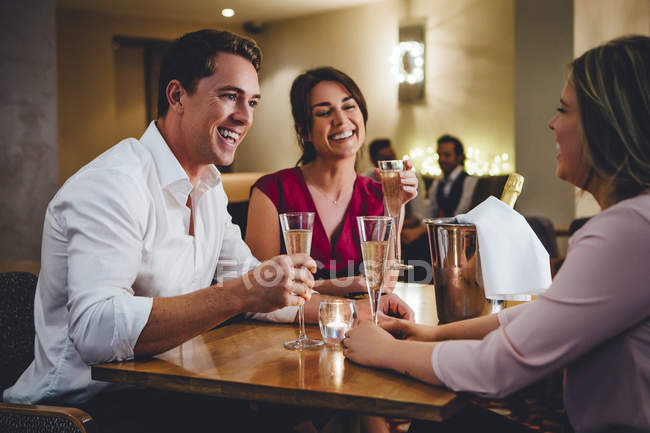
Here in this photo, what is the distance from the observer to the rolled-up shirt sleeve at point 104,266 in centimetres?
117

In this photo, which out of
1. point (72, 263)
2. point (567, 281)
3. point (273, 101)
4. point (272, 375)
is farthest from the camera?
point (273, 101)

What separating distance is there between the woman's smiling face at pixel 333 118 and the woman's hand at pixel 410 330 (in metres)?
1.19

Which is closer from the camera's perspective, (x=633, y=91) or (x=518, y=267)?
(x=633, y=91)

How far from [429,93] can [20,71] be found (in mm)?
5116

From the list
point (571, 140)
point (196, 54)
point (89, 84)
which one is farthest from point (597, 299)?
point (89, 84)

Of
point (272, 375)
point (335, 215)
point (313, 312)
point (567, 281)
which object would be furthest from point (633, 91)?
point (335, 215)

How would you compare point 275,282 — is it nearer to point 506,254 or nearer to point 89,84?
point 506,254

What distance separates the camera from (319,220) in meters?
2.40

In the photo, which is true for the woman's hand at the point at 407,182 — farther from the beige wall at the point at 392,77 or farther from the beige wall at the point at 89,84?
the beige wall at the point at 89,84

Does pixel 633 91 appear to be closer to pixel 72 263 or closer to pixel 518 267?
pixel 518 267

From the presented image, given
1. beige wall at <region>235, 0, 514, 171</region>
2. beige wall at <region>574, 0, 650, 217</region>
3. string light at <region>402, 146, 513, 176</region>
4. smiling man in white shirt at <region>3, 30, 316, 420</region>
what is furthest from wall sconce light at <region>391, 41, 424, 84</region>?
smiling man in white shirt at <region>3, 30, 316, 420</region>

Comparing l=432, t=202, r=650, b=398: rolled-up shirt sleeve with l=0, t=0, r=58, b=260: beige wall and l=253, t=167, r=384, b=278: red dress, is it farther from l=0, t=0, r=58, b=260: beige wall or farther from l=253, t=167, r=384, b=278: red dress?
l=0, t=0, r=58, b=260: beige wall

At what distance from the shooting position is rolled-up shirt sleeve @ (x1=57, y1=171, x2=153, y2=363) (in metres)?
1.17

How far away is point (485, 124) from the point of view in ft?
23.4
